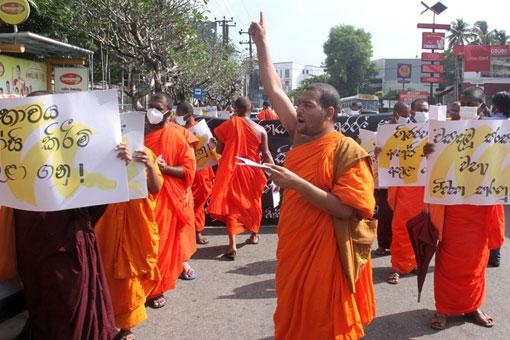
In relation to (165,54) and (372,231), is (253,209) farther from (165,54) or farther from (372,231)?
(165,54)

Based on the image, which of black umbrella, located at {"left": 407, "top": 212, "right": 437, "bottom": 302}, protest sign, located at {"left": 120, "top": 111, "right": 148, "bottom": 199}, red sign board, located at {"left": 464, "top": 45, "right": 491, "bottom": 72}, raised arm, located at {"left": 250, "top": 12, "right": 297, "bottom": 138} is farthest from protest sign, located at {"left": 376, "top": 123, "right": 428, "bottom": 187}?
red sign board, located at {"left": 464, "top": 45, "right": 491, "bottom": 72}

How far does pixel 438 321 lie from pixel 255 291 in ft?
5.45

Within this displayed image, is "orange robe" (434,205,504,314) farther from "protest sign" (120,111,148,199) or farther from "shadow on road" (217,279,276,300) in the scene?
"protest sign" (120,111,148,199)

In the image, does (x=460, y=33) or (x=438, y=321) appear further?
(x=460, y=33)

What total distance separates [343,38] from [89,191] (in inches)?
3345

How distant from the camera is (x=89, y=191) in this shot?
2627 millimetres

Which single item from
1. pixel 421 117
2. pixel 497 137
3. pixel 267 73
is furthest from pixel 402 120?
pixel 267 73

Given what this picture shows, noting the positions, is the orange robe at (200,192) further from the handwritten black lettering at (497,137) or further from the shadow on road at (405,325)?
the handwritten black lettering at (497,137)

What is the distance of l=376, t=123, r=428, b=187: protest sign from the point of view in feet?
16.2

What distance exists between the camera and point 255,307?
14.8ft

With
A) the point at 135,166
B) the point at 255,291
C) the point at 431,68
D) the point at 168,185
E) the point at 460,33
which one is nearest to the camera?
the point at 135,166

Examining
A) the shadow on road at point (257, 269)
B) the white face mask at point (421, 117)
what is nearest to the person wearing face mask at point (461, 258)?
the white face mask at point (421, 117)

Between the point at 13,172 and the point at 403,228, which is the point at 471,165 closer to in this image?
the point at 403,228

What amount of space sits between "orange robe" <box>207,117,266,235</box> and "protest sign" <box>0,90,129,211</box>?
3614mm
